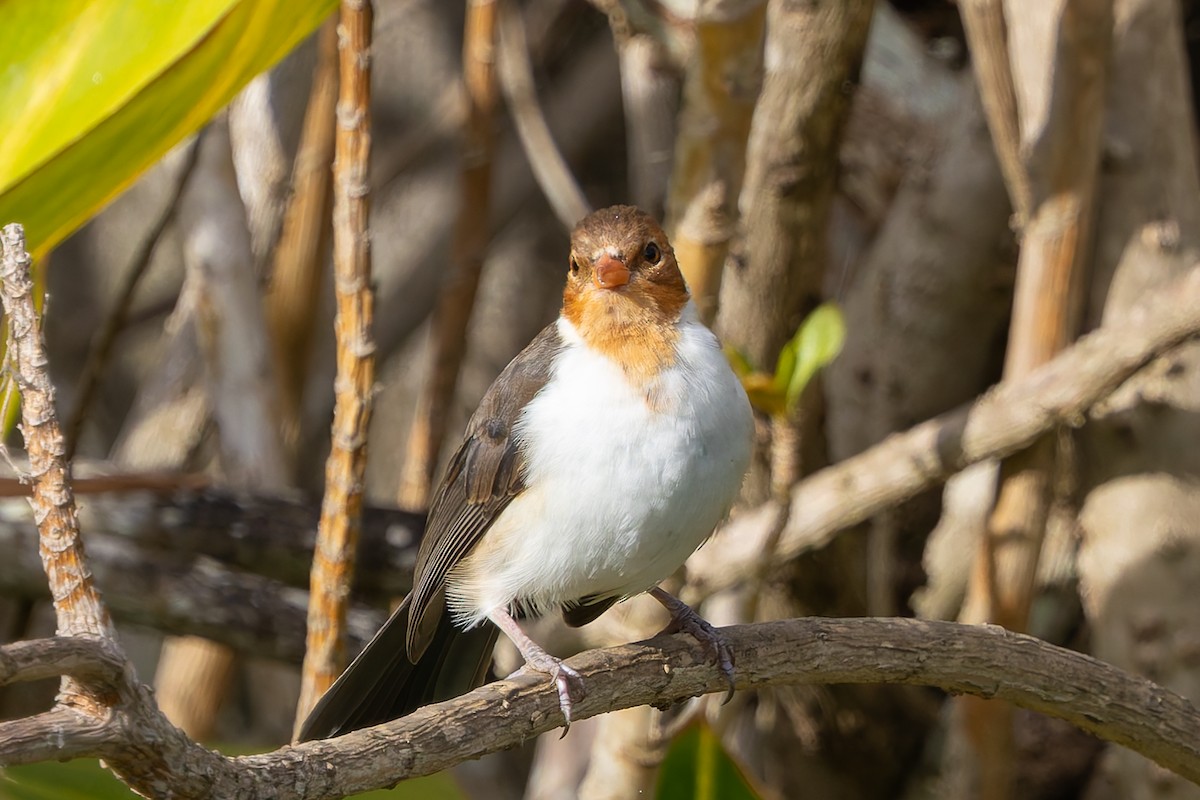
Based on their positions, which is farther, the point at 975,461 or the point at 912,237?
the point at 912,237

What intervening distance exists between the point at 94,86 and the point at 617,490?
87cm

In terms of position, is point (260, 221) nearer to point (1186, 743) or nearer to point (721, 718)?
point (721, 718)

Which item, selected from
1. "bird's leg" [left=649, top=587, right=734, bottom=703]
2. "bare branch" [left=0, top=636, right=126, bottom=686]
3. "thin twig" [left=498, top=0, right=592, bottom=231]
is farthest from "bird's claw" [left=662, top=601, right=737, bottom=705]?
"thin twig" [left=498, top=0, right=592, bottom=231]

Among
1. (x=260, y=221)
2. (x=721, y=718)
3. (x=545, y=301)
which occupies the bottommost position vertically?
(x=721, y=718)

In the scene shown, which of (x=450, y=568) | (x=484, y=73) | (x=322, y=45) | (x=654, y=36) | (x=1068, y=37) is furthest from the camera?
(x=322, y=45)

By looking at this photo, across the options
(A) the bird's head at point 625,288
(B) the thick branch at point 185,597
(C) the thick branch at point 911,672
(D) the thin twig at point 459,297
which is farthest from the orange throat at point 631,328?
(D) the thin twig at point 459,297

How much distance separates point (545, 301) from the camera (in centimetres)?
534

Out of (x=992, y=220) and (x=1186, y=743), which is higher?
(x=992, y=220)

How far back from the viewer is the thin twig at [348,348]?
6.41 ft

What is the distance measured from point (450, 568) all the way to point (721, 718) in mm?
1060

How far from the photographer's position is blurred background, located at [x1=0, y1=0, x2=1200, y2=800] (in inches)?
115

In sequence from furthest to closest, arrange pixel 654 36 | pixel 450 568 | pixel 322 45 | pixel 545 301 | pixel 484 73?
pixel 545 301, pixel 322 45, pixel 484 73, pixel 654 36, pixel 450 568

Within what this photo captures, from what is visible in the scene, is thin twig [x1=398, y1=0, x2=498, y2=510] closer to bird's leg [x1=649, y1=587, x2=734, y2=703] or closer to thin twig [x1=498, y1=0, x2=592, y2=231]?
thin twig [x1=498, y1=0, x2=592, y2=231]

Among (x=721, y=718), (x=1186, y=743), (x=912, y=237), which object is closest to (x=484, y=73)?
(x=912, y=237)
